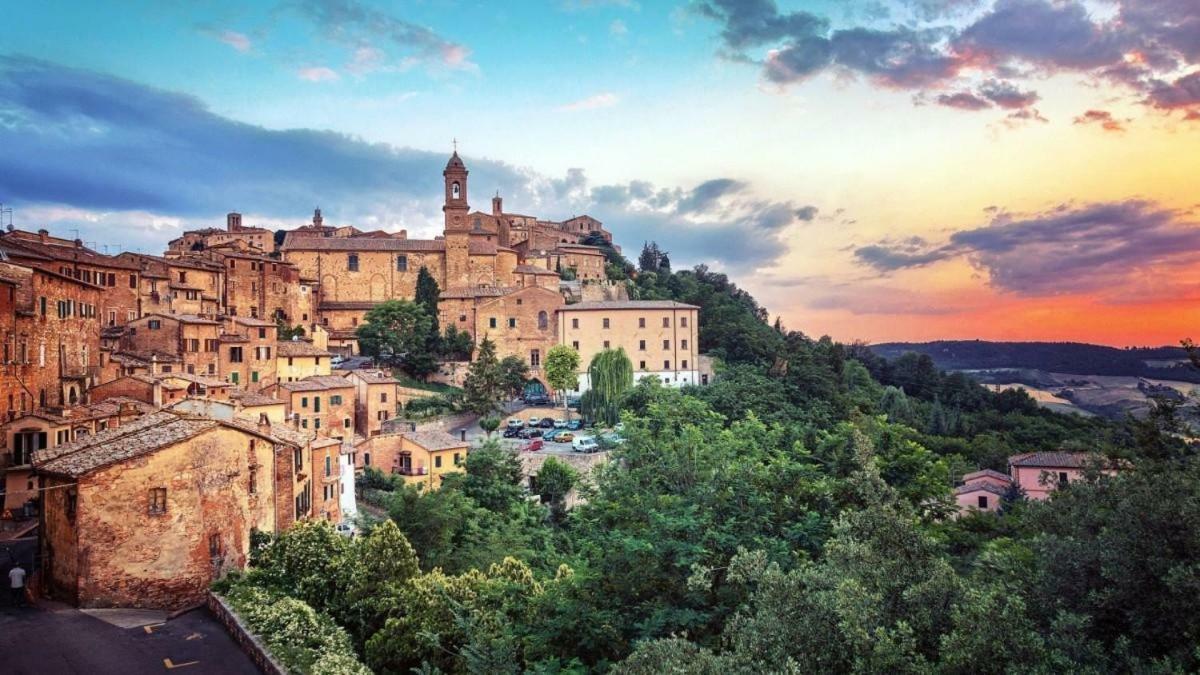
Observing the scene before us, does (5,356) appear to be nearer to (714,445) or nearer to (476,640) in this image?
(476,640)

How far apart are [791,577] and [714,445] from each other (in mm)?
7429

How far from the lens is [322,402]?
4203 cm

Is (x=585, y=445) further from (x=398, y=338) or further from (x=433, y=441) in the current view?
(x=398, y=338)

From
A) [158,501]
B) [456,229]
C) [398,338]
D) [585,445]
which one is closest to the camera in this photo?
[158,501]

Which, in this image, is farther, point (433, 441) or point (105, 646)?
point (433, 441)

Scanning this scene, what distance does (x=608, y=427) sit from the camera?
159 ft

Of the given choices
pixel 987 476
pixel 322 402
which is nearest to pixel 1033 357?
pixel 987 476

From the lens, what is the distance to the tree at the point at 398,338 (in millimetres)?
58438

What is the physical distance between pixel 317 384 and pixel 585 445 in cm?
1521

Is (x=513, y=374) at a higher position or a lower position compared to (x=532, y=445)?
higher

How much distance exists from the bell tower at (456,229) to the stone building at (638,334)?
49.3ft

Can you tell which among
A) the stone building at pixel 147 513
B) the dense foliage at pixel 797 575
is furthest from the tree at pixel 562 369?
the stone building at pixel 147 513

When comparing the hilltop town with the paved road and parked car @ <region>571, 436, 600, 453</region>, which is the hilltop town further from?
parked car @ <region>571, 436, 600, 453</region>

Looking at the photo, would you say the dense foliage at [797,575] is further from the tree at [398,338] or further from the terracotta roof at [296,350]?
the tree at [398,338]
